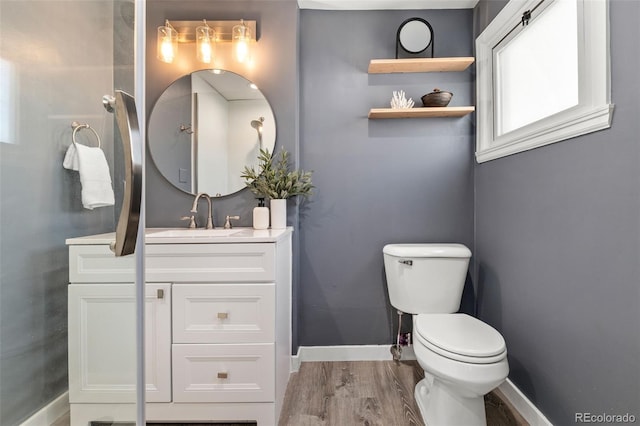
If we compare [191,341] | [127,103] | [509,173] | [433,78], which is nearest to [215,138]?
[191,341]

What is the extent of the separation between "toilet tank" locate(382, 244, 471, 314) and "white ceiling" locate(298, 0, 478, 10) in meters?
1.58

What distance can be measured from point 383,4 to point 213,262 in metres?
1.91

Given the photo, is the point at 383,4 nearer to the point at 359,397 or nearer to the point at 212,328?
the point at 212,328

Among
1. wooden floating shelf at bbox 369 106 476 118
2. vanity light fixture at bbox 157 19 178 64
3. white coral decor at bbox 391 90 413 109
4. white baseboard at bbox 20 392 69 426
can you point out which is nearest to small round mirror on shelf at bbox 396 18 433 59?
white coral decor at bbox 391 90 413 109

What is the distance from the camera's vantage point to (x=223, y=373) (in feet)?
4.32

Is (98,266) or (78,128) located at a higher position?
(78,128)

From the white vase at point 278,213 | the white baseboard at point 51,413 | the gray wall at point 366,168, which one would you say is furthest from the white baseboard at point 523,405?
the white baseboard at point 51,413

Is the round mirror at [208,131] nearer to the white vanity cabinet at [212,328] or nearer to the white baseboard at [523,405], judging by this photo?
the white vanity cabinet at [212,328]

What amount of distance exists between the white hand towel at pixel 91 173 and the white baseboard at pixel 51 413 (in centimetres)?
38

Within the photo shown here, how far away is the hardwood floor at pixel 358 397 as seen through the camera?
1.43 metres

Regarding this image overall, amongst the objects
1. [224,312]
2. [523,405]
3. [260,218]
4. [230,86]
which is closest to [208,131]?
[230,86]

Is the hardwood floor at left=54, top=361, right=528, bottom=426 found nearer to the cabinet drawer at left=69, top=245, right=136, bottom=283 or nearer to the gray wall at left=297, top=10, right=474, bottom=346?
the gray wall at left=297, top=10, right=474, bottom=346

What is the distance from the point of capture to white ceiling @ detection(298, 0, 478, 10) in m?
1.91

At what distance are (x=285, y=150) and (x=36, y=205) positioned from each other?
1.39m
